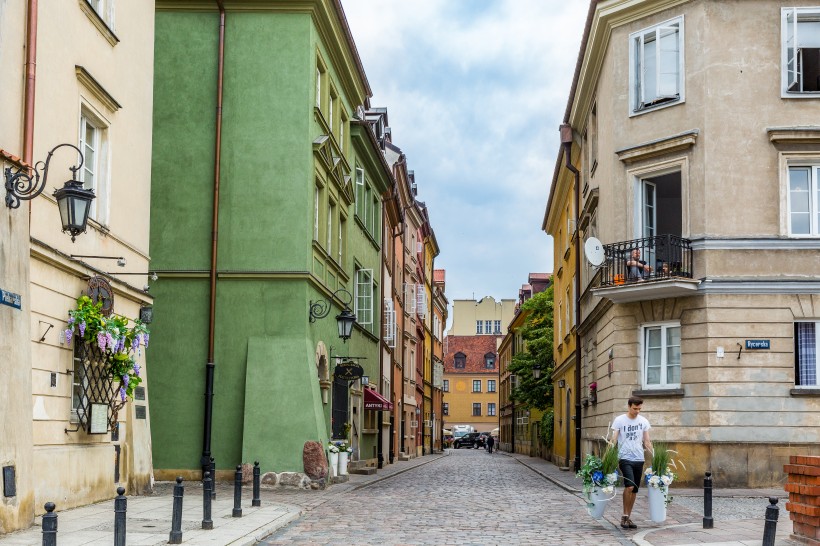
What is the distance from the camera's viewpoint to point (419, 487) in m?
23.9

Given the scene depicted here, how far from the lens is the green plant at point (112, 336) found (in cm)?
1512

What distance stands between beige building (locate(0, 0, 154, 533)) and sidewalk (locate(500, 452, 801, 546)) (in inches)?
301

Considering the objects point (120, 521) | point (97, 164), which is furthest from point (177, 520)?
point (97, 164)

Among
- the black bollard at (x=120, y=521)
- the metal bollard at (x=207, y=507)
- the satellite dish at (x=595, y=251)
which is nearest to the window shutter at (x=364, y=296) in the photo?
the satellite dish at (x=595, y=251)

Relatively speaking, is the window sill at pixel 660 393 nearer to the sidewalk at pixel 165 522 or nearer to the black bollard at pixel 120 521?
the sidewalk at pixel 165 522

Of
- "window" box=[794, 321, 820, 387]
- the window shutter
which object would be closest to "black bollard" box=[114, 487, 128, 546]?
"window" box=[794, 321, 820, 387]

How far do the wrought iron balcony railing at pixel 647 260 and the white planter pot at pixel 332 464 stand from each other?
723 centimetres

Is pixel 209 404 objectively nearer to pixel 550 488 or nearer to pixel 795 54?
pixel 550 488

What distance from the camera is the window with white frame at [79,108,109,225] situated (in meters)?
16.6

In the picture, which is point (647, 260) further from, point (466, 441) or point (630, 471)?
point (466, 441)

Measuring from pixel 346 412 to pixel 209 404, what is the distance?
747 centimetres

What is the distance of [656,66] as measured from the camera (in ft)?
73.7

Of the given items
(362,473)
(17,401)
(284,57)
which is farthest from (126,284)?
(362,473)

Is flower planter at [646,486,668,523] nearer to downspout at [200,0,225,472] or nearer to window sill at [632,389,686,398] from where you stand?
window sill at [632,389,686,398]
